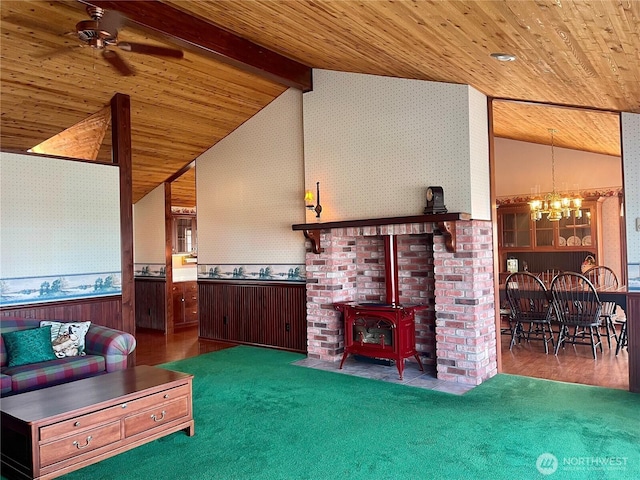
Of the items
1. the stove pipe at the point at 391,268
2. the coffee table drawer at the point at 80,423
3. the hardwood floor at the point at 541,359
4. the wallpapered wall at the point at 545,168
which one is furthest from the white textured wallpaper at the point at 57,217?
the wallpapered wall at the point at 545,168

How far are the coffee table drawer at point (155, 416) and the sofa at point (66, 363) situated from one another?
1.25m

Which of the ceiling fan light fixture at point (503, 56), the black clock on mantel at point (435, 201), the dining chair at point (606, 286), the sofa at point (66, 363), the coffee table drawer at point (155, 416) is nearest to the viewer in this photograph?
the coffee table drawer at point (155, 416)

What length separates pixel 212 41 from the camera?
4.86 meters

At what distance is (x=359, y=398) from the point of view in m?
4.40

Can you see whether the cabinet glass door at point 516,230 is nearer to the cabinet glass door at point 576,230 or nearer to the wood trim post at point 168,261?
the cabinet glass door at point 576,230

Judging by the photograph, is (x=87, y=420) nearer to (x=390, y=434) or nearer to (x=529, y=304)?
(x=390, y=434)

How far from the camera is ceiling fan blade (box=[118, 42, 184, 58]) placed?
3746mm

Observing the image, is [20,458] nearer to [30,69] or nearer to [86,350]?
[86,350]

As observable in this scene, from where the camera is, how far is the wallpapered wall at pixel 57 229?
185 inches

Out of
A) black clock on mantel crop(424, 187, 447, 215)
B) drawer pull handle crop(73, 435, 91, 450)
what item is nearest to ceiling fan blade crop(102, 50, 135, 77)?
drawer pull handle crop(73, 435, 91, 450)

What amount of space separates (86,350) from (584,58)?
4.64m

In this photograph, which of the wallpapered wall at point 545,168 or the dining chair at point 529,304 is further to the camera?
the wallpapered wall at point 545,168

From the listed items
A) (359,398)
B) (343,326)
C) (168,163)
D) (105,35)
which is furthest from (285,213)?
(105,35)

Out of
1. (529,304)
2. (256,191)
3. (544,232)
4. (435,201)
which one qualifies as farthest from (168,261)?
(544,232)
